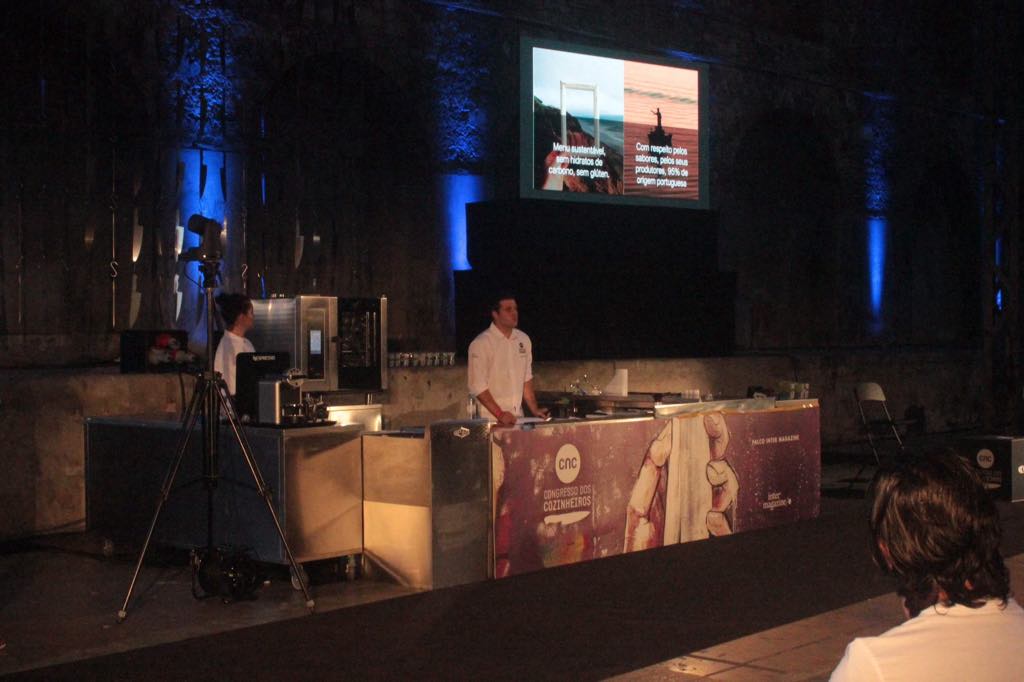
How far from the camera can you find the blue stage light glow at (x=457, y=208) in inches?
575

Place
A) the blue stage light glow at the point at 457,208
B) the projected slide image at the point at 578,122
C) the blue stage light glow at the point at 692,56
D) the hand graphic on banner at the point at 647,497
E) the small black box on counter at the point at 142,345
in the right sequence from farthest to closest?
the blue stage light glow at the point at 692,56 → the projected slide image at the point at 578,122 → the blue stage light glow at the point at 457,208 → the small black box on counter at the point at 142,345 → the hand graphic on banner at the point at 647,497

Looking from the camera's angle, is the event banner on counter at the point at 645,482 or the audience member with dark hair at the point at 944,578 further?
the event banner on counter at the point at 645,482

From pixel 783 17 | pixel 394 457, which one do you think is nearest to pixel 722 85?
pixel 783 17

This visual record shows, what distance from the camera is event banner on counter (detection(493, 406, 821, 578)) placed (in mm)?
7863

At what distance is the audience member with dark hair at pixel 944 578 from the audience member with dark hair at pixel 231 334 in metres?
6.70

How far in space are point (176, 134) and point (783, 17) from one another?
1075cm

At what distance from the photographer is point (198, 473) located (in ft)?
27.3

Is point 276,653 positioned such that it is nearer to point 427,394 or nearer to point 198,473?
point 198,473

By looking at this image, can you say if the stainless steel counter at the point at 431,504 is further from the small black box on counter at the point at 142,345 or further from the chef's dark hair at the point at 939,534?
the chef's dark hair at the point at 939,534

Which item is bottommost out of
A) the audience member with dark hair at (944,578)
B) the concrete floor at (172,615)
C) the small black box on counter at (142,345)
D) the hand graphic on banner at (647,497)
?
the concrete floor at (172,615)

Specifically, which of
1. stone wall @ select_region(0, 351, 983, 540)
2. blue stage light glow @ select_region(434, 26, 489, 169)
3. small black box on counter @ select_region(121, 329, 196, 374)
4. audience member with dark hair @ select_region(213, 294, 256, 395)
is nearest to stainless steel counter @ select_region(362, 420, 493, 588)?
audience member with dark hair @ select_region(213, 294, 256, 395)

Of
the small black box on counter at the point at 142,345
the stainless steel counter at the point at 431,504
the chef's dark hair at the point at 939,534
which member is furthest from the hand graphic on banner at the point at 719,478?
the chef's dark hair at the point at 939,534

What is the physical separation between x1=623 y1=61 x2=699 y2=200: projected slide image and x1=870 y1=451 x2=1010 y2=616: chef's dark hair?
13.5 m

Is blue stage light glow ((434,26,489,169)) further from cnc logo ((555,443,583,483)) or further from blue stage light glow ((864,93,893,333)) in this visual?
blue stage light glow ((864,93,893,333))
